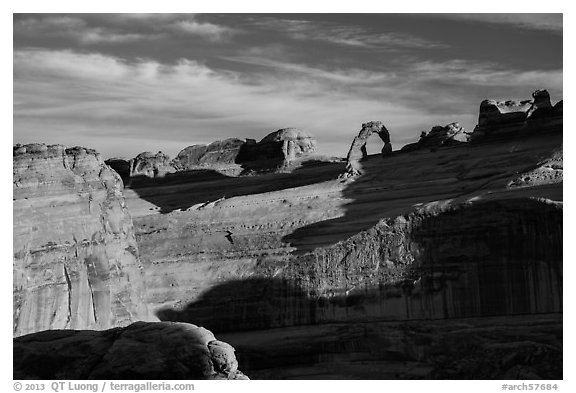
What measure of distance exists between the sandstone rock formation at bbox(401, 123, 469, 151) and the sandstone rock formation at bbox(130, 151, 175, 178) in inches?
708

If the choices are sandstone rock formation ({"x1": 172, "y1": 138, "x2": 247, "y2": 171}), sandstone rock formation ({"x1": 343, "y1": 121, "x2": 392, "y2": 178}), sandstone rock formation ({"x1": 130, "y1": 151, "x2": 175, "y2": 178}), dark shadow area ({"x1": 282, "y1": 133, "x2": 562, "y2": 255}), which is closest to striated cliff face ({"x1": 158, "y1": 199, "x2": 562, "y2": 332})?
dark shadow area ({"x1": 282, "y1": 133, "x2": 562, "y2": 255})

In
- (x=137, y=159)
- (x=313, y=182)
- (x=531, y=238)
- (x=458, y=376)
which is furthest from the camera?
(x=137, y=159)

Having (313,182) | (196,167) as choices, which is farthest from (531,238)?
(196,167)

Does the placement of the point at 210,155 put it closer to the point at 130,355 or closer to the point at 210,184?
the point at 210,184

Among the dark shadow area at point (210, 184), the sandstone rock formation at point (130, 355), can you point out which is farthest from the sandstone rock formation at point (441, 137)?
the sandstone rock formation at point (130, 355)

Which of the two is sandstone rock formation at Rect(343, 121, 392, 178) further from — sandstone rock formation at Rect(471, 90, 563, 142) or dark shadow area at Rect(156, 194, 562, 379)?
dark shadow area at Rect(156, 194, 562, 379)

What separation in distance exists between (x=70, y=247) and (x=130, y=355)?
41.5ft

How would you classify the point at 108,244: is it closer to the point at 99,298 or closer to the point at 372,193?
the point at 99,298

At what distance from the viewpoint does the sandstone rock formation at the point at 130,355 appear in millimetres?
35656

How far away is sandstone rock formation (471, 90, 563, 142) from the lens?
58.9 m

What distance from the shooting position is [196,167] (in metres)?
79.6

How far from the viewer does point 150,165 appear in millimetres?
78062

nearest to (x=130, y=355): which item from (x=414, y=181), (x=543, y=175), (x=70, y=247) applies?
(x=70, y=247)

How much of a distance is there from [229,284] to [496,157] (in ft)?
47.1
